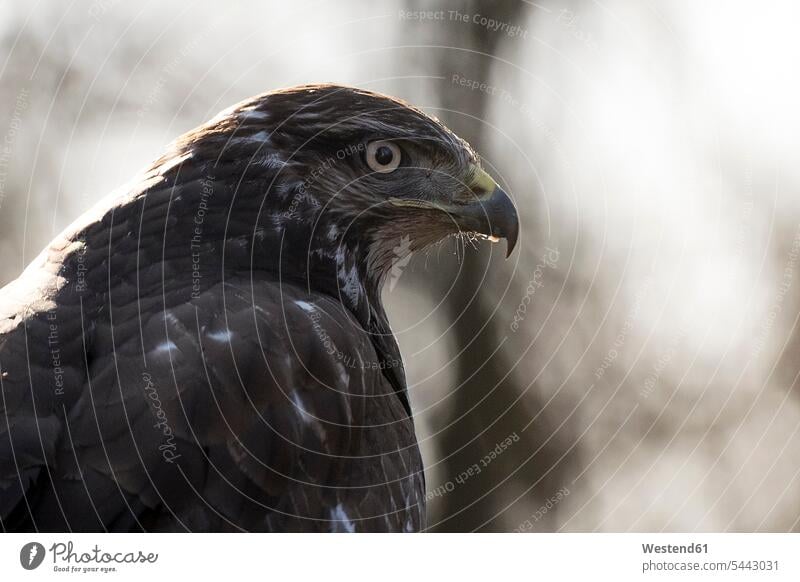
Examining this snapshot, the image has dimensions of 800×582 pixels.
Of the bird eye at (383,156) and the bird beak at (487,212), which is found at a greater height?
the bird eye at (383,156)

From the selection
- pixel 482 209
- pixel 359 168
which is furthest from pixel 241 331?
pixel 482 209

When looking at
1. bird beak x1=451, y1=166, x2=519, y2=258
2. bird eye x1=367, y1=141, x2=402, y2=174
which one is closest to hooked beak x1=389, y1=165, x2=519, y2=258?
bird beak x1=451, y1=166, x2=519, y2=258

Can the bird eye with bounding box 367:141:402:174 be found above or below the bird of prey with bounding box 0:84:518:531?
above

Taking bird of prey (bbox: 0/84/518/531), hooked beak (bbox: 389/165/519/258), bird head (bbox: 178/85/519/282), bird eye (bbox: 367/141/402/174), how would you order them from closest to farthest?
bird of prey (bbox: 0/84/518/531), bird head (bbox: 178/85/519/282), bird eye (bbox: 367/141/402/174), hooked beak (bbox: 389/165/519/258)

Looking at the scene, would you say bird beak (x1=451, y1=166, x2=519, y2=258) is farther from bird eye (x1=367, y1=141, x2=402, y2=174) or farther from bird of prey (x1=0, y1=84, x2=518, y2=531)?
bird eye (x1=367, y1=141, x2=402, y2=174)

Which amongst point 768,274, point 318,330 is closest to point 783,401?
point 768,274

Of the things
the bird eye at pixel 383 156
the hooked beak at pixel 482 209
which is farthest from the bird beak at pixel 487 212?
the bird eye at pixel 383 156

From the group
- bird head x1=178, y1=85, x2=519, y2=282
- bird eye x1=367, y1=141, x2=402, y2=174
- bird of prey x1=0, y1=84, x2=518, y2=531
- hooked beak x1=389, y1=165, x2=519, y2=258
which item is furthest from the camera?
hooked beak x1=389, y1=165, x2=519, y2=258

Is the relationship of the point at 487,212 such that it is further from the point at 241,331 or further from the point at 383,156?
the point at 241,331

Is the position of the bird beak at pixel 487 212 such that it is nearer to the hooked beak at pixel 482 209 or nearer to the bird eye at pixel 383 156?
the hooked beak at pixel 482 209
